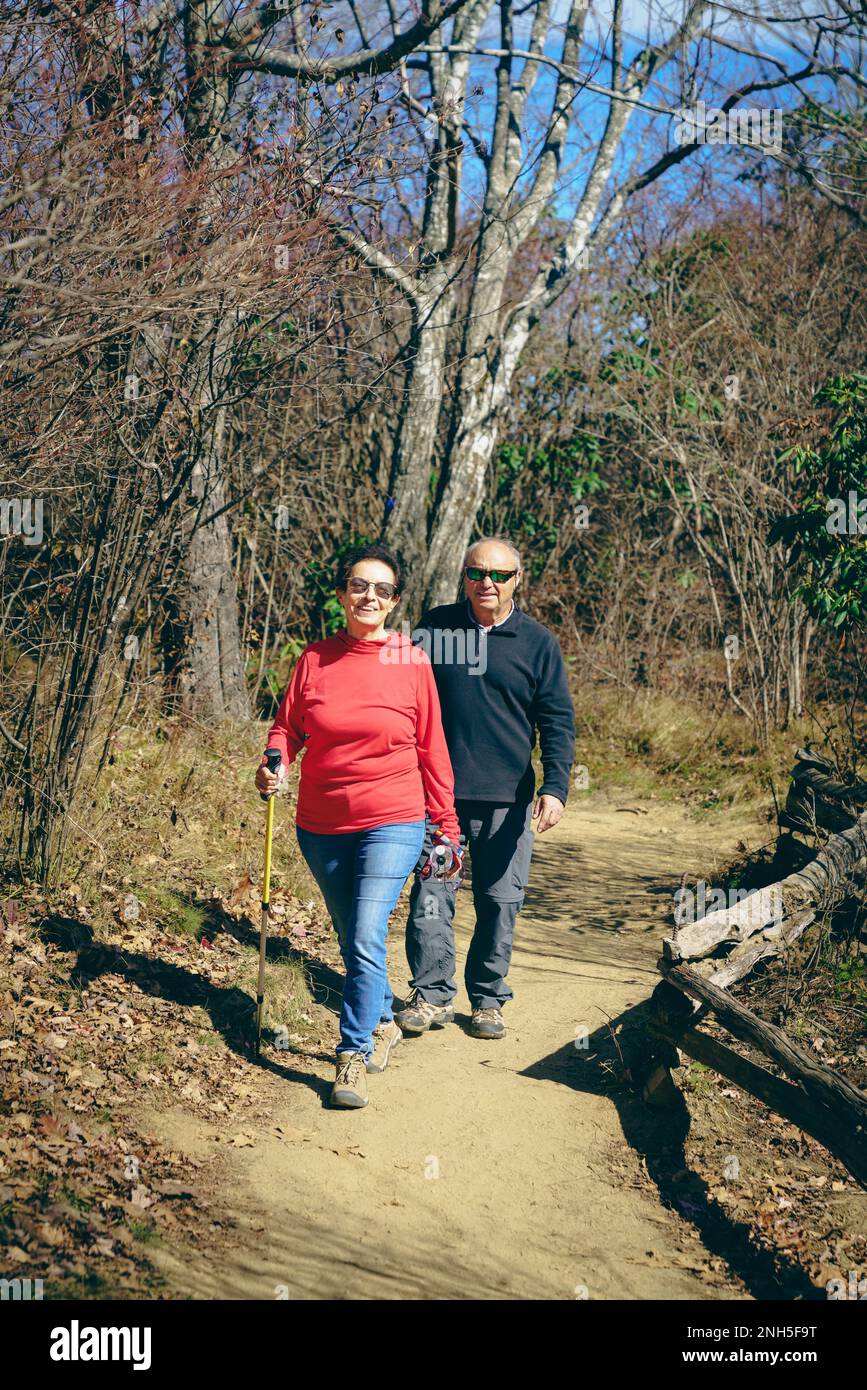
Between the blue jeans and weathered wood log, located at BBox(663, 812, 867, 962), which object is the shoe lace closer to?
the blue jeans

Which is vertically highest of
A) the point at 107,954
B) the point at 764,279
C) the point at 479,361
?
the point at 764,279

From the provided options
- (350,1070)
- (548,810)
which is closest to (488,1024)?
(350,1070)

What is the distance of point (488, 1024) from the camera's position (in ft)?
18.8

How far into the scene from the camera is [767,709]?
41.7 feet

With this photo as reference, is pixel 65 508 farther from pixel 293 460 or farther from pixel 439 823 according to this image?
pixel 293 460

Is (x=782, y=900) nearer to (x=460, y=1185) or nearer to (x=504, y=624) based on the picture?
(x=504, y=624)

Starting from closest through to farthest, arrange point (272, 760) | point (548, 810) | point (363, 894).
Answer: point (363, 894)
point (272, 760)
point (548, 810)

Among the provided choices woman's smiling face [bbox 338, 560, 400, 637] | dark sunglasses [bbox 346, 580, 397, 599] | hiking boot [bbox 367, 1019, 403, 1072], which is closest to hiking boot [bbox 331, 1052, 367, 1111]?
hiking boot [bbox 367, 1019, 403, 1072]

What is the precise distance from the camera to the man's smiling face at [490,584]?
5461mm

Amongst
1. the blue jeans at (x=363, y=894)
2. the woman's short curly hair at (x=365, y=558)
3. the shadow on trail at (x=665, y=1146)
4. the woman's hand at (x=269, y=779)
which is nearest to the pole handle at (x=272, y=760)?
the woman's hand at (x=269, y=779)

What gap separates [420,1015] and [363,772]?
1458mm

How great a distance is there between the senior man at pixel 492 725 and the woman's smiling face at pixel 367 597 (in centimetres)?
52

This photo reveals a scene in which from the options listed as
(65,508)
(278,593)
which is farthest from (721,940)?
(278,593)
